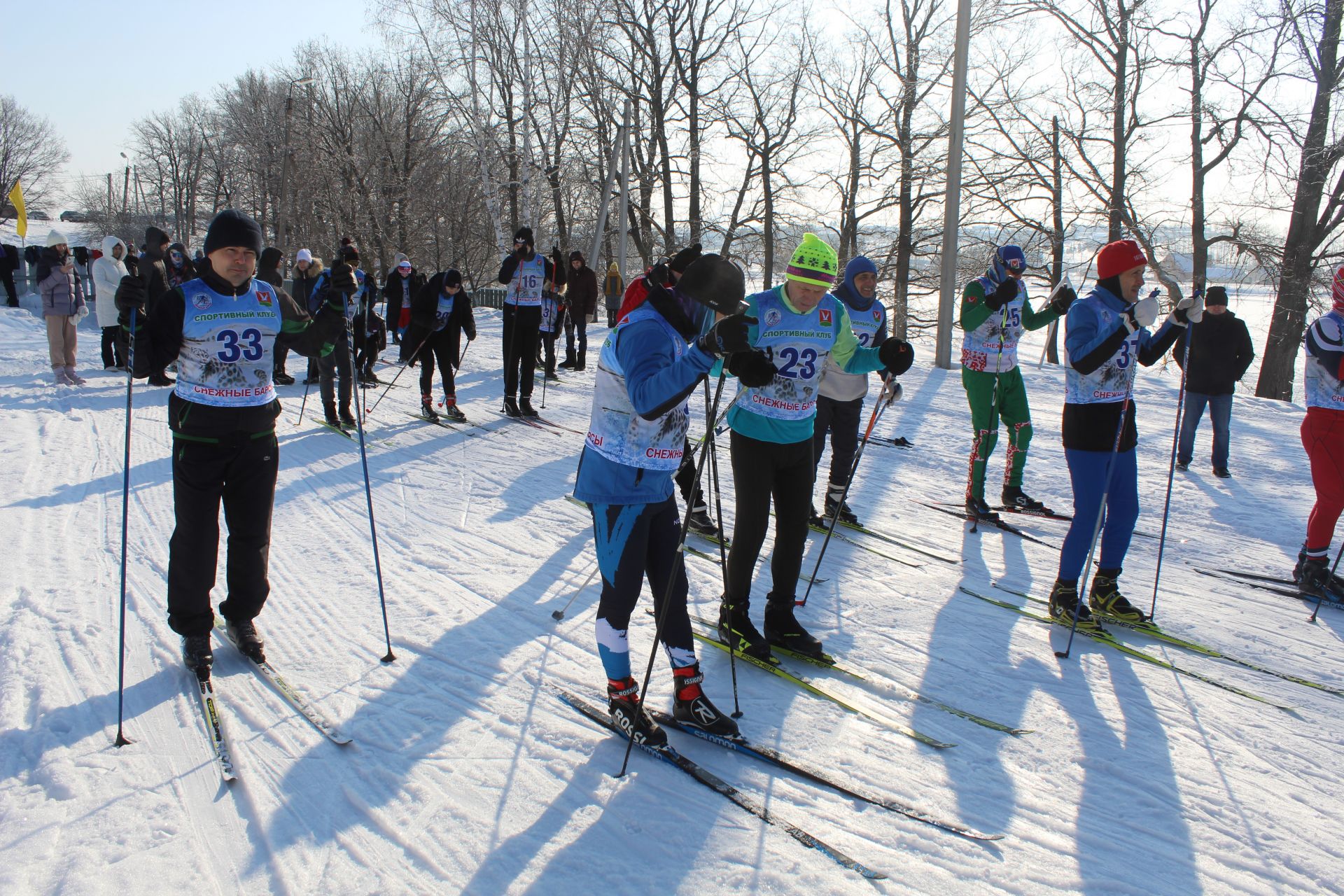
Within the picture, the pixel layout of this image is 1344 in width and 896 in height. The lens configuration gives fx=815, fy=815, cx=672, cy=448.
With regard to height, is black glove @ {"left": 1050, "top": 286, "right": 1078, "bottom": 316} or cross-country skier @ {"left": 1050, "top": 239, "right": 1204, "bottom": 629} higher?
black glove @ {"left": 1050, "top": 286, "right": 1078, "bottom": 316}

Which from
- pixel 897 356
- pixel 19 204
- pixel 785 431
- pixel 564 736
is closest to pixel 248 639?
pixel 564 736

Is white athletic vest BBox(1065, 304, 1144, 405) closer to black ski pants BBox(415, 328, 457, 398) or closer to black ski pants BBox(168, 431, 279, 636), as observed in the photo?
black ski pants BBox(168, 431, 279, 636)

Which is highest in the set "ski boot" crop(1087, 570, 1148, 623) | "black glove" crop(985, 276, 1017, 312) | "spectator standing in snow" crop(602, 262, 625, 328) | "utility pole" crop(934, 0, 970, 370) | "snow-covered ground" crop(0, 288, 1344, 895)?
"utility pole" crop(934, 0, 970, 370)

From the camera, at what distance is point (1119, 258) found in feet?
14.5

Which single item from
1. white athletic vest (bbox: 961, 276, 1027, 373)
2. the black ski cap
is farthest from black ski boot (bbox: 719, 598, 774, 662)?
white athletic vest (bbox: 961, 276, 1027, 373)

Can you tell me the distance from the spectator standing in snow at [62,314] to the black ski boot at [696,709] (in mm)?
10874

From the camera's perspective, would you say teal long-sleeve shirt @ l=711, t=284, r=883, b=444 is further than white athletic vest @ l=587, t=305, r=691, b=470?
Yes

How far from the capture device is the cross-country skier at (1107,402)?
4402mm

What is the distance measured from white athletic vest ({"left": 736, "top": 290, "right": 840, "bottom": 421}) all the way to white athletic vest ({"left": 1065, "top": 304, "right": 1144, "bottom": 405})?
1.64m

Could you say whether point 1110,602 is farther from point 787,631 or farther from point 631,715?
point 631,715

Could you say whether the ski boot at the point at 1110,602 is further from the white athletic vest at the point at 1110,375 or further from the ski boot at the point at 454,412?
the ski boot at the point at 454,412

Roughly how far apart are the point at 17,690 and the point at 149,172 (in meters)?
82.1

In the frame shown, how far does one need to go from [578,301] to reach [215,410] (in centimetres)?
1039

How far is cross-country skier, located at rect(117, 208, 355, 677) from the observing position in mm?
3477
